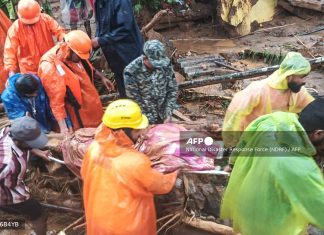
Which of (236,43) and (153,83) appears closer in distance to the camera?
(153,83)

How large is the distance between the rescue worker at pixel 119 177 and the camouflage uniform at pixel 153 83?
1000mm

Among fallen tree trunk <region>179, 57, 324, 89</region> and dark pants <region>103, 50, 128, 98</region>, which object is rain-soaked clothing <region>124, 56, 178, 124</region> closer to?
fallen tree trunk <region>179, 57, 324, 89</region>

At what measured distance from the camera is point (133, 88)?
14.0 feet

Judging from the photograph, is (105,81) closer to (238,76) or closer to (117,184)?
(238,76)

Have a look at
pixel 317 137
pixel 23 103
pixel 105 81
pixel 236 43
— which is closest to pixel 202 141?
pixel 317 137

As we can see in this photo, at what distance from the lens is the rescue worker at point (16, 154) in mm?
3502

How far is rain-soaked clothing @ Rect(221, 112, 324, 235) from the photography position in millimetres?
2832

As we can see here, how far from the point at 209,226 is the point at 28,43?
8.73 feet

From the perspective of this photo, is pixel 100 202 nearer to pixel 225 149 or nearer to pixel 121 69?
pixel 225 149

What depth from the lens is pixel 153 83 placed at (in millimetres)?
4254

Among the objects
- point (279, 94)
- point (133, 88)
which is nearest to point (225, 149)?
point (279, 94)

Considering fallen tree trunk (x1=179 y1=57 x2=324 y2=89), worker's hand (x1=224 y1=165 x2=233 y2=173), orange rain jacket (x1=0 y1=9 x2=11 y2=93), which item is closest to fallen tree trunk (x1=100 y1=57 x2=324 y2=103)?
fallen tree trunk (x1=179 y1=57 x2=324 y2=89)

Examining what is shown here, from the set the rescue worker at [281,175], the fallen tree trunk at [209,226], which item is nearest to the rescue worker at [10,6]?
the fallen tree trunk at [209,226]

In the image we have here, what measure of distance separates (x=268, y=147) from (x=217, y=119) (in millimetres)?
2722
